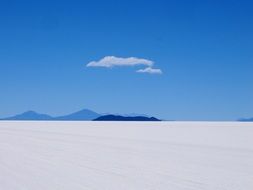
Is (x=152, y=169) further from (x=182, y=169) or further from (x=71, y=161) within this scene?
(x=71, y=161)

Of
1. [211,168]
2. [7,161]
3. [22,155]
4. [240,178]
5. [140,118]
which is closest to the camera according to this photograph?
[240,178]

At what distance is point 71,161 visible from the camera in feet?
38.0

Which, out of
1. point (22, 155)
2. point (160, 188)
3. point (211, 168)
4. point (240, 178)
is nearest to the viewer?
point (160, 188)

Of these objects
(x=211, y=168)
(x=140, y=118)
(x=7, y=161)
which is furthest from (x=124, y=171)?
(x=140, y=118)

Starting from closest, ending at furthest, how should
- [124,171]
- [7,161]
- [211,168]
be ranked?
1. [124,171]
2. [211,168]
3. [7,161]

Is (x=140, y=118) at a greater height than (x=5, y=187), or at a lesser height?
greater

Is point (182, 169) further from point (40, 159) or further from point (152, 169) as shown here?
point (40, 159)

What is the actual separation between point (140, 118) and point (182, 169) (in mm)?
130709

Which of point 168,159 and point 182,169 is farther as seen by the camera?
point 168,159

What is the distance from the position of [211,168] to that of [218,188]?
9.20 ft

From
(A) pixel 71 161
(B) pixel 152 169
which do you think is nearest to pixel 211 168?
(B) pixel 152 169

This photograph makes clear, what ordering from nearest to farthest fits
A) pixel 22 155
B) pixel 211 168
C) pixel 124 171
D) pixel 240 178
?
1. pixel 240 178
2. pixel 124 171
3. pixel 211 168
4. pixel 22 155

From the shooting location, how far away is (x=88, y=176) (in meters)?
8.71

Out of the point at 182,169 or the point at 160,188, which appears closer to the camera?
the point at 160,188
